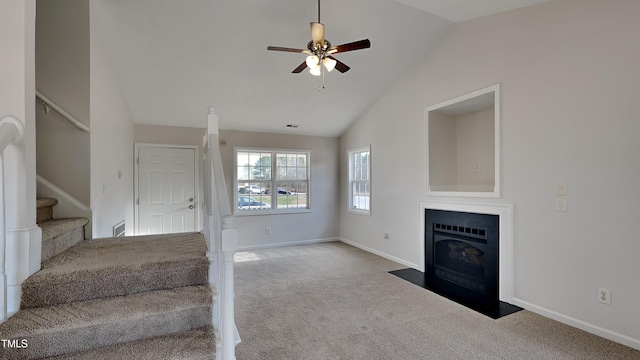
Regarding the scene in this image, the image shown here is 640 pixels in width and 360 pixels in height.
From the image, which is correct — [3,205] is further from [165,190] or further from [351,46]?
[165,190]

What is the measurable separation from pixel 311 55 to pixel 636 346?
3.55 metres

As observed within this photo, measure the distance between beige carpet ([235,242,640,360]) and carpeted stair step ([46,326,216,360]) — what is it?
27.8 inches

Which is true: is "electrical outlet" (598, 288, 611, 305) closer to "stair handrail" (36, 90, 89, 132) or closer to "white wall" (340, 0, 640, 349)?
"white wall" (340, 0, 640, 349)

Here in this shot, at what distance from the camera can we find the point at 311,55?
8.87 feet

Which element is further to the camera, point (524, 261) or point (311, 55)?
point (524, 261)

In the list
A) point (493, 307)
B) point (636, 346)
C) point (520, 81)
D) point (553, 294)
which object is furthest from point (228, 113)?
point (636, 346)

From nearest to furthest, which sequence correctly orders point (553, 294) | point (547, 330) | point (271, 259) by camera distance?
point (547, 330) → point (553, 294) → point (271, 259)

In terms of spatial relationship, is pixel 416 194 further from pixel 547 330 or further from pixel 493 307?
pixel 547 330

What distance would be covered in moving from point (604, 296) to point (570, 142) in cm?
134

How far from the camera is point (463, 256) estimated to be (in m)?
3.71

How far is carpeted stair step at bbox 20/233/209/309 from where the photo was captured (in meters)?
1.60

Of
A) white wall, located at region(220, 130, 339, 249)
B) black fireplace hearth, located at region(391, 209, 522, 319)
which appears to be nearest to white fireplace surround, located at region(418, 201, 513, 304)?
black fireplace hearth, located at region(391, 209, 522, 319)

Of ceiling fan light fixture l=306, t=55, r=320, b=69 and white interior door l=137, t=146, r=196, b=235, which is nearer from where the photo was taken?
ceiling fan light fixture l=306, t=55, r=320, b=69

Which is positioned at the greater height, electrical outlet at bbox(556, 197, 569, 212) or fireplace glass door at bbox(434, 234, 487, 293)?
electrical outlet at bbox(556, 197, 569, 212)
